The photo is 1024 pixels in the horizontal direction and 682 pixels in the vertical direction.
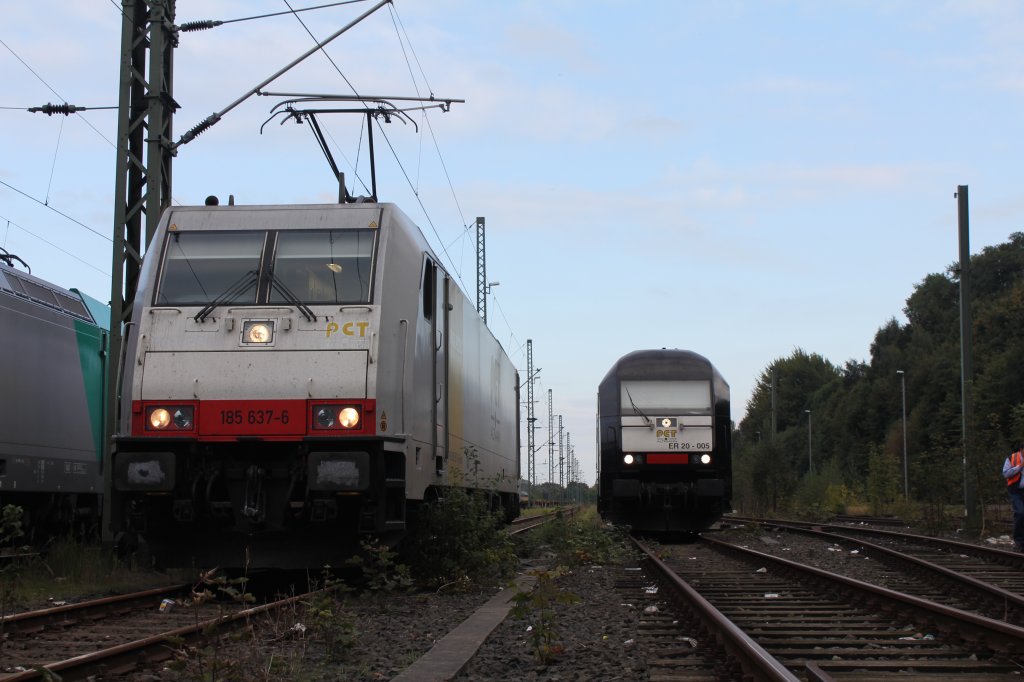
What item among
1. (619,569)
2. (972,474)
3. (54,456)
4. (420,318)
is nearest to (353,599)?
(420,318)

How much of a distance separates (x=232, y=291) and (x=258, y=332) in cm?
60

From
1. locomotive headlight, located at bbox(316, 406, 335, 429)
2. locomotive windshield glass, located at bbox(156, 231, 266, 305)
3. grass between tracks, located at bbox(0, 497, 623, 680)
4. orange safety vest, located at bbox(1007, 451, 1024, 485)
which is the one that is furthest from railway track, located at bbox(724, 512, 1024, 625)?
locomotive windshield glass, located at bbox(156, 231, 266, 305)

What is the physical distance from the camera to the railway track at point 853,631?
6504mm

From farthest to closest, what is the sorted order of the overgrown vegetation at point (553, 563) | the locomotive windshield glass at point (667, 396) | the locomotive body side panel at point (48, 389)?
the locomotive windshield glass at point (667, 396), the locomotive body side panel at point (48, 389), the overgrown vegetation at point (553, 563)

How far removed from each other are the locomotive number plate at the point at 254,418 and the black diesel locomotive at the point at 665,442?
10039 millimetres

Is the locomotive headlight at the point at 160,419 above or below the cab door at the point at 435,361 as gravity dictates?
below

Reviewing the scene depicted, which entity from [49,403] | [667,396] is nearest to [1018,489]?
[667,396]

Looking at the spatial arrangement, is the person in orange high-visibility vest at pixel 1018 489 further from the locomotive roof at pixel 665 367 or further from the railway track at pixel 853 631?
the locomotive roof at pixel 665 367

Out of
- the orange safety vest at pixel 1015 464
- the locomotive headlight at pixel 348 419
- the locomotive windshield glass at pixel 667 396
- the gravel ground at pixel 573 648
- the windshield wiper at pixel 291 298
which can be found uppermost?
the windshield wiper at pixel 291 298

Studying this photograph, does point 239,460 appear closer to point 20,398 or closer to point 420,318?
point 420,318

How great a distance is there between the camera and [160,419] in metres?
9.60

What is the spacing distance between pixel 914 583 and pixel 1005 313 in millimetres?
53850

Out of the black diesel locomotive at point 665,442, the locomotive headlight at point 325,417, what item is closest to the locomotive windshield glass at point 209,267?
the locomotive headlight at point 325,417

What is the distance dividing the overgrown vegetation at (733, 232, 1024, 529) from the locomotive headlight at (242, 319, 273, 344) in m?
13.0
